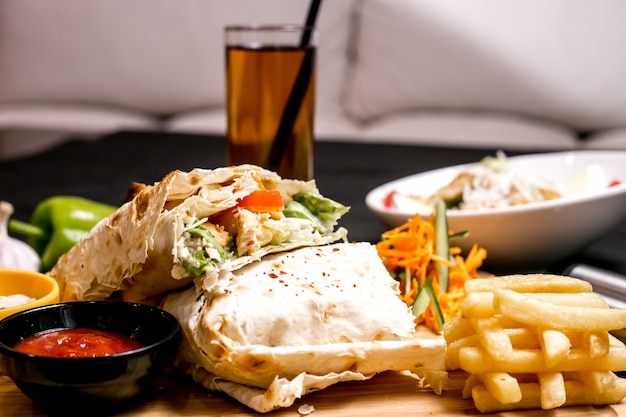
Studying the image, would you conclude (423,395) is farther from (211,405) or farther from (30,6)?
(30,6)

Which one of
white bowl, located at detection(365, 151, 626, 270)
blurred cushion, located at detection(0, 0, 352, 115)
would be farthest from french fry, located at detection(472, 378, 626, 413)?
blurred cushion, located at detection(0, 0, 352, 115)

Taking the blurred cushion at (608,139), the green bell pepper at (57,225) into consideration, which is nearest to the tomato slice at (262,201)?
the green bell pepper at (57,225)

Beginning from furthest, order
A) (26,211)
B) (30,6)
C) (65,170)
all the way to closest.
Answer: (30,6) → (65,170) → (26,211)

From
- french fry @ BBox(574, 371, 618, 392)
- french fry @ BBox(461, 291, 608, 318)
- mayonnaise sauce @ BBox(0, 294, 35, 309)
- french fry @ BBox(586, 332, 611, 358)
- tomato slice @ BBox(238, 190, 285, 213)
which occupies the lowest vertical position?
french fry @ BBox(574, 371, 618, 392)

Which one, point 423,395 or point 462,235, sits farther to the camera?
point 462,235

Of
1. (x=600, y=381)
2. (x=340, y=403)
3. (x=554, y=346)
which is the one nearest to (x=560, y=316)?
(x=554, y=346)

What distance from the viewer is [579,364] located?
1735 mm

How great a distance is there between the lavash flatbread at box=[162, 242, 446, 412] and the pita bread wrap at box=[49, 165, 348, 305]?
0.07 metres

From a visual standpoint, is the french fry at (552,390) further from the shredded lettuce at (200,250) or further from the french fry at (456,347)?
the shredded lettuce at (200,250)

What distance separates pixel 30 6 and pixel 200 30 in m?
1.45

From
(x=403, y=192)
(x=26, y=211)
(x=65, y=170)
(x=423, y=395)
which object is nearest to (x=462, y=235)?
(x=403, y=192)

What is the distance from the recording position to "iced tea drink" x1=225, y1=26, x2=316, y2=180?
9.49ft

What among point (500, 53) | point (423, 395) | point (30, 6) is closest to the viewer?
point (423, 395)

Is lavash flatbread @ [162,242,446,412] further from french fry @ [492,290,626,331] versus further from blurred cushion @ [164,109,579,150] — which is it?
blurred cushion @ [164,109,579,150]
